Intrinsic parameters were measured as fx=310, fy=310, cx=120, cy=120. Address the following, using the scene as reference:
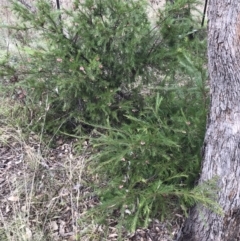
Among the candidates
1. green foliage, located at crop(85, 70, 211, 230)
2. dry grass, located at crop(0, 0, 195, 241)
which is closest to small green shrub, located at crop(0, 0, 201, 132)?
dry grass, located at crop(0, 0, 195, 241)

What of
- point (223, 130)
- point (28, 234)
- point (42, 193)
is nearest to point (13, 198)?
point (42, 193)

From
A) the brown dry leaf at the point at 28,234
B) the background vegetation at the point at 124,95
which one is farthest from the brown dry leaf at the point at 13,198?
the background vegetation at the point at 124,95

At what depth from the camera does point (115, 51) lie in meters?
2.57

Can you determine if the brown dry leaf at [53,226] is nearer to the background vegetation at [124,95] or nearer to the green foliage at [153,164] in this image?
the background vegetation at [124,95]

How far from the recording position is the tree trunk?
61.5 inches

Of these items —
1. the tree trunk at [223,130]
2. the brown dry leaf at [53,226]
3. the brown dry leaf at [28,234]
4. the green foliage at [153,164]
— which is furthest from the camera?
the brown dry leaf at [53,226]

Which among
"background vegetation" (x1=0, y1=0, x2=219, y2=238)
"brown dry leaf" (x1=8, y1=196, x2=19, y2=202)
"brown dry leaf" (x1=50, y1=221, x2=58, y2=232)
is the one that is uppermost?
"background vegetation" (x1=0, y1=0, x2=219, y2=238)

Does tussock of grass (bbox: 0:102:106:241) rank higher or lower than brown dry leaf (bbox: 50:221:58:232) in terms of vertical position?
higher

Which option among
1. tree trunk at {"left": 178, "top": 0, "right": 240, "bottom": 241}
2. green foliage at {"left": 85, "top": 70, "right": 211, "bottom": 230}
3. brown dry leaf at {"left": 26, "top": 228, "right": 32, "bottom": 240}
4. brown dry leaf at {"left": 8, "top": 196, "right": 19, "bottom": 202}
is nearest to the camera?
tree trunk at {"left": 178, "top": 0, "right": 240, "bottom": 241}

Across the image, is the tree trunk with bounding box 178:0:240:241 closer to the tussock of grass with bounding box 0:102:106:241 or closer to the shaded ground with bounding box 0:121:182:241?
the shaded ground with bounding box 0:121:182:241

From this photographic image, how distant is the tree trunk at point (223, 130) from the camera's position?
1.56 meters

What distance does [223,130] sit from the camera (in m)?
1.82

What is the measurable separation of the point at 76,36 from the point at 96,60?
0.99 feet

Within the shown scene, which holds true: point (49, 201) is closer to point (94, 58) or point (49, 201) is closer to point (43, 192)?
point (43, 192)
